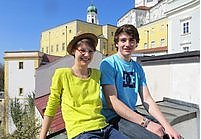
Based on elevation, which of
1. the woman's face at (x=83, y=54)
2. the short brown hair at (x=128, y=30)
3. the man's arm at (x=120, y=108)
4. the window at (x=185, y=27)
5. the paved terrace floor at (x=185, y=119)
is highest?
the window at (x=185, y=27)

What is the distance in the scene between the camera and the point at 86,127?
115 centimetres

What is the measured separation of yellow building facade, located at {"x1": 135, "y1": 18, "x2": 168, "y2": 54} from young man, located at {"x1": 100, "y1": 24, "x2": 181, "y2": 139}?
21.1 metres

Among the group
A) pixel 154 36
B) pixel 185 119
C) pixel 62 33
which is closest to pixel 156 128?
pixel 185 119

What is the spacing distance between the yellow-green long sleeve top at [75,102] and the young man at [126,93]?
3.0 inches

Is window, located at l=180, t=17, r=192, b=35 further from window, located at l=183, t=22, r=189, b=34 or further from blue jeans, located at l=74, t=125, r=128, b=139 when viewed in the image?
blue jeans, located at l=74, t=125, r=128, b=139

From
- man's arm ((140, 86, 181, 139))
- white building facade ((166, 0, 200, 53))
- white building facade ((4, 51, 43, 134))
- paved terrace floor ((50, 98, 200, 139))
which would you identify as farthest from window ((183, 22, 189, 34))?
man's arm ((140, 86, 181, 139))

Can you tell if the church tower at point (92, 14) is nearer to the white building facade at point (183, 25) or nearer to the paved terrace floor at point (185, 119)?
the white building facade at point (183, 25)

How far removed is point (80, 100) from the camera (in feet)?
3.85

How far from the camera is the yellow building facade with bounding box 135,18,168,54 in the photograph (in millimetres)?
23734

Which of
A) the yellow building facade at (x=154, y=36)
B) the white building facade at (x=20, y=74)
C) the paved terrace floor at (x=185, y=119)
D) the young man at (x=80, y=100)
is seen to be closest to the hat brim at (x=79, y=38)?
Result: the young man at (x=80, y=100)

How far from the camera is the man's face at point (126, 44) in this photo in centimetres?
134

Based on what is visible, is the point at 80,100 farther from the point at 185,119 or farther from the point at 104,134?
the point at 185,119

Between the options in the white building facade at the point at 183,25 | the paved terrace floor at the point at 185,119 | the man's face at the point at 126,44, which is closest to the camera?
the man's face at the point at 126,44

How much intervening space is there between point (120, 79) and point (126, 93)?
61 millimetres
